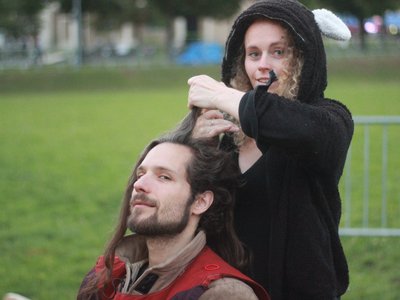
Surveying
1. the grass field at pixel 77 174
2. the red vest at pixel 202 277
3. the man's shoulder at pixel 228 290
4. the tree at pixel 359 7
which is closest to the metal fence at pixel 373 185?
the grass field at pixel 77 174

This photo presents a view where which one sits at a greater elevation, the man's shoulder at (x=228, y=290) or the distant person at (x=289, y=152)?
the distant person at (x=289, y=152)

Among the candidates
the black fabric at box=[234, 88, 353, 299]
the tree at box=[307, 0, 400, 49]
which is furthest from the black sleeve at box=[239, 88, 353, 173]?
the tree at box=[307, 0, 400, 49]

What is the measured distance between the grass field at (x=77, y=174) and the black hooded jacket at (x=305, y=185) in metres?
1.33

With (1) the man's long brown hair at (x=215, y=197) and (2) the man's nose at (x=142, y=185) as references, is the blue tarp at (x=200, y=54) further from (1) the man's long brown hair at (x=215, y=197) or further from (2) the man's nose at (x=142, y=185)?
(2) the man's nose at (x=142, y=185)

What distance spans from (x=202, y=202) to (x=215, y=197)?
A: 48mm

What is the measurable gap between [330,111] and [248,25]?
16.8 inches

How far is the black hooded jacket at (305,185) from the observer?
2551mm

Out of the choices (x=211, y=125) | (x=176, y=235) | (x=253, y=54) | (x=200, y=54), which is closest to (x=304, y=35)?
(x=253, y=54)

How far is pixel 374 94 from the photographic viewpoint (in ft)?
85.0

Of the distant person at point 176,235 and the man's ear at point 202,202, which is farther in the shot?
the man's ear at point 202,202

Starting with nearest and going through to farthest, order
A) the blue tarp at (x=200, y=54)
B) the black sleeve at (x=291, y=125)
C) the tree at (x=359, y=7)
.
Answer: the black sleeve at (x=291, y=125), the blue tarp at (x=200, y=54), the tree at (x=359, y=7)

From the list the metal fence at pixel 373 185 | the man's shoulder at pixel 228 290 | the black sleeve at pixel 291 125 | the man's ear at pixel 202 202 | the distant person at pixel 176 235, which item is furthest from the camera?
the metal fence at pixel 373 185

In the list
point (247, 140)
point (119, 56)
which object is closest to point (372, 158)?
point (247, 140)

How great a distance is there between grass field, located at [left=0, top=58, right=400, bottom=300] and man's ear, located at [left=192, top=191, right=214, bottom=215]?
1.16 m
